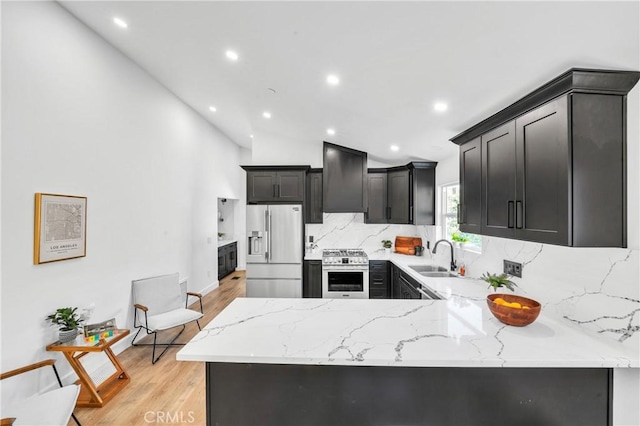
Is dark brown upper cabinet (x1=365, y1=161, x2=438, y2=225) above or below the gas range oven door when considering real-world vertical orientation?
above

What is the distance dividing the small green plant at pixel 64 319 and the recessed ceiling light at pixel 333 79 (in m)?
2.89

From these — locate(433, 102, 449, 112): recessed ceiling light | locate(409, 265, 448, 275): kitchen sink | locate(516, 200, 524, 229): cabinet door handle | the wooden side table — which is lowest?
the wooden side table

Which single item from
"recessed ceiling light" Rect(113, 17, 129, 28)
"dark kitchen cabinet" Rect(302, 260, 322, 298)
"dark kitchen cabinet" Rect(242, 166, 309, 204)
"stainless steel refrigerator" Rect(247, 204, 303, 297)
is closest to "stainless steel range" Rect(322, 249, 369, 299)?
"dark kitchen cabinet" Rect(302, 260, 322, 298)

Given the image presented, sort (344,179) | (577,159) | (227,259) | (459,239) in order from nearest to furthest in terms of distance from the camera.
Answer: (577,159) < (459,239) < (344,179) < (227,259)

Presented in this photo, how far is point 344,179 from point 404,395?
10.8ft

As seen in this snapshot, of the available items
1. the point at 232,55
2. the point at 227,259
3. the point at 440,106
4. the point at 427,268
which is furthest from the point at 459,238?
the point at 227,259

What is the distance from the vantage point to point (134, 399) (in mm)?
2156

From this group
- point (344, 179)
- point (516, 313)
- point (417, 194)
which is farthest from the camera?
point (344, 179)

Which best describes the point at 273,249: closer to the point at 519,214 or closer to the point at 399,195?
the point at 399,195

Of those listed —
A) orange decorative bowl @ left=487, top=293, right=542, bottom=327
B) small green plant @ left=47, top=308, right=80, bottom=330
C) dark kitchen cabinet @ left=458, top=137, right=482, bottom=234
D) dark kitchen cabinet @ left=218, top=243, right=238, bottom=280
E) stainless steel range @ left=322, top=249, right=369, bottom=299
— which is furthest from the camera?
dark kitchen cabinet @ left=218, top=243, right=238, bottom=280

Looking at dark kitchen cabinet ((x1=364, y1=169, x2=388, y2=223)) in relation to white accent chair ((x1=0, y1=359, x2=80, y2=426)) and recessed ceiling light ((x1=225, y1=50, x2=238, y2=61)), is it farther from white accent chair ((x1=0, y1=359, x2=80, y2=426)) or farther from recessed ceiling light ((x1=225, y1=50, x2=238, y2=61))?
white accent chair ((x1=0, y1=359, x2=80, y2=426))

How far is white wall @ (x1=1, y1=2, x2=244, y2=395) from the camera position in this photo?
185 centimetres

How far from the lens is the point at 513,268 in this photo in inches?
80.7

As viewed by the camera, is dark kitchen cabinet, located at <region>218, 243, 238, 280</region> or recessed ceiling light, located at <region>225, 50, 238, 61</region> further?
dark kitchen cabinet, located at <region>218, 243, 238, 280</region>
